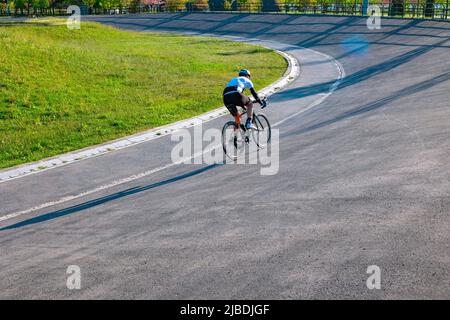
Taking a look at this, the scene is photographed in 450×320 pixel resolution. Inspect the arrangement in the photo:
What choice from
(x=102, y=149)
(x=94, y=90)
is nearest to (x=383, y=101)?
(x=102, y=149)

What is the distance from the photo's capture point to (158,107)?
60.2 feet

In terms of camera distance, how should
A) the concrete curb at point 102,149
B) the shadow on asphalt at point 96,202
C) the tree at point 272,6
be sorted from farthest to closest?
1. the tree at point 272,6
2. the concrete curb at point 102,149
3. the shadow on asphalt at point 96,202

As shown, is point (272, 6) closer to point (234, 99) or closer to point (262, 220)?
point (234, 99)

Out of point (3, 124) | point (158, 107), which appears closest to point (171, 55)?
point (158, 107)

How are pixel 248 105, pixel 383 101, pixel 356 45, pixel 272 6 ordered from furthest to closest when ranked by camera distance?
pixel 272 6, pixel 356 45, pixel 383 101, pixel 248 105

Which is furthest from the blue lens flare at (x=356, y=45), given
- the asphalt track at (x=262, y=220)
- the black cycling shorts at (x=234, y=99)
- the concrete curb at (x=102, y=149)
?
the black cycling shorts at (x=234, y=99)

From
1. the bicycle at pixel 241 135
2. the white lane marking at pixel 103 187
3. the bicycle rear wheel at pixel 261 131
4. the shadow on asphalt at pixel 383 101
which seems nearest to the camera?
the white lane marking at pixel 103 187

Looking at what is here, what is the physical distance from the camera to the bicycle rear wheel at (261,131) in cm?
1267

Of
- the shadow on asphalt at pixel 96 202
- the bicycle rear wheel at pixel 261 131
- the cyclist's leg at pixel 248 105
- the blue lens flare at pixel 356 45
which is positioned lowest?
the shadow on asphalt at pixel 96 202

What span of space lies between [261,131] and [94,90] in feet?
34.7

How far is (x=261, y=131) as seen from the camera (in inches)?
511

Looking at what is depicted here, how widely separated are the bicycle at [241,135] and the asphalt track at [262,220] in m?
0.74

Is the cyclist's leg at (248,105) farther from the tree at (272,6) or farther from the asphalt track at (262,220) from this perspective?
the tree at (272,6)

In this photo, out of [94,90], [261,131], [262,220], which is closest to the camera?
[262,220]
